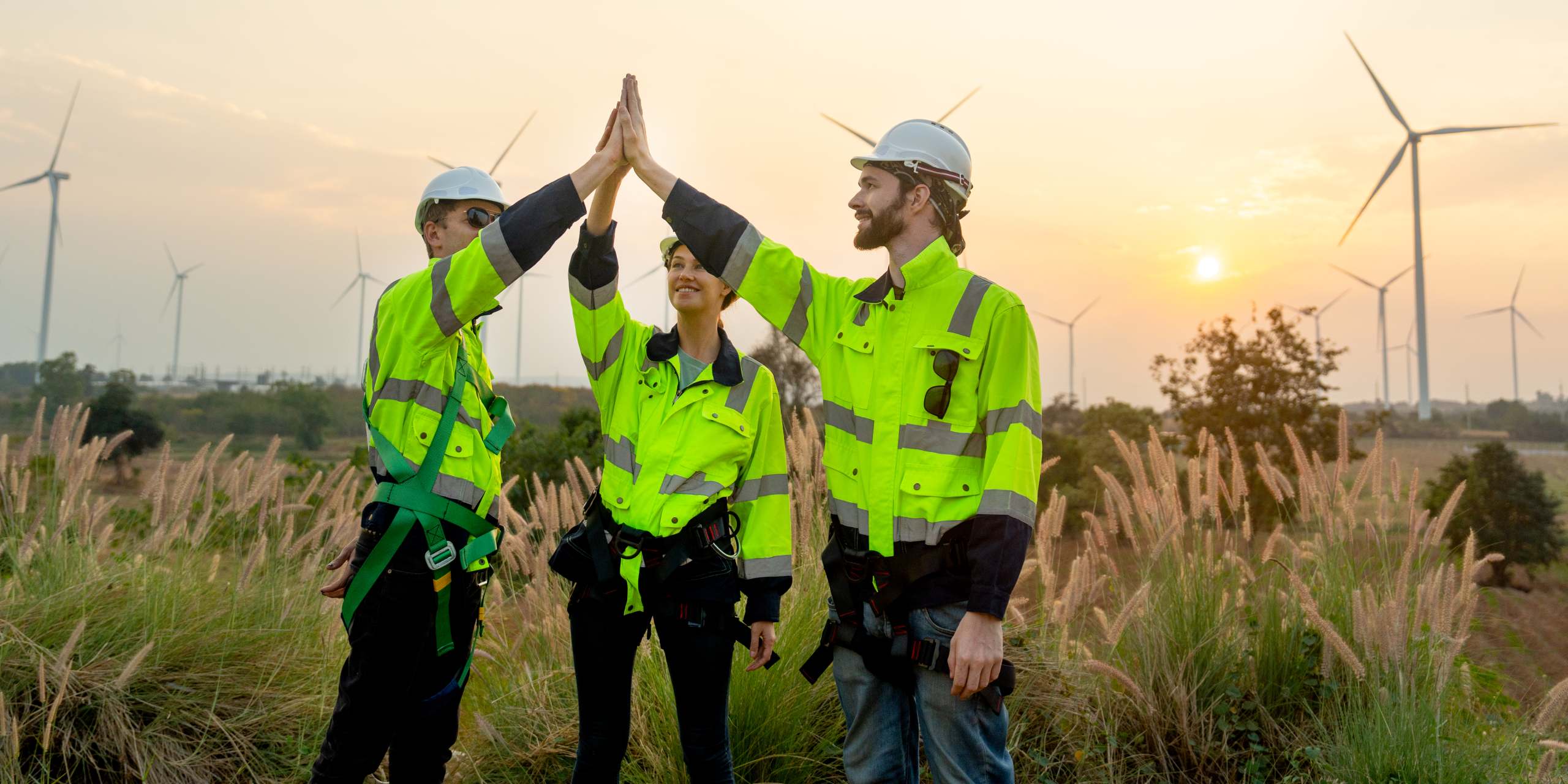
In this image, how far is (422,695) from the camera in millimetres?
3828

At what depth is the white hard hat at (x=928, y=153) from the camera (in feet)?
11.0

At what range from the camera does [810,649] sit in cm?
525

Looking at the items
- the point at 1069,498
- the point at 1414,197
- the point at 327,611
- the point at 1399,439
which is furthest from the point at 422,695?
the point at 1399,439

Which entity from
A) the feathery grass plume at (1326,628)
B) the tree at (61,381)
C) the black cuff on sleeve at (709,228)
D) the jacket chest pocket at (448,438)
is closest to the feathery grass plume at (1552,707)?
the feathery grass plume at (1326,628)

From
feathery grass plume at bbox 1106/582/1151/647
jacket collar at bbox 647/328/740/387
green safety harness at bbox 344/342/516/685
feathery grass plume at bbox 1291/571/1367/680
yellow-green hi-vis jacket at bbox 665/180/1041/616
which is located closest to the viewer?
Answer: yellow-green hi-vis jacket at bbox 665/180/1041/616

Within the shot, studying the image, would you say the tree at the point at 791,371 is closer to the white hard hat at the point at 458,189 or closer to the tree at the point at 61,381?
the white hard hat at the point at 458,189

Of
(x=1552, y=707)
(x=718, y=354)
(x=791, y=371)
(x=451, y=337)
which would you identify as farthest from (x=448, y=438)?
(x=791, y=371)

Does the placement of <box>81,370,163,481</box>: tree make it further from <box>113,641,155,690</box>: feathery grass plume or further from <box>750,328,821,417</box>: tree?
<box>113,641,155,690</box>: feathery grass plume

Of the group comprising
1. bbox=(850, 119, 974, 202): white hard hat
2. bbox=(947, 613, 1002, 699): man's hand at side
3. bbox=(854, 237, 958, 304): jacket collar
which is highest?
bbox=(850, 119, 974, 202): white hard hat

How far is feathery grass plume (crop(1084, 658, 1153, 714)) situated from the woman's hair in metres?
2.33

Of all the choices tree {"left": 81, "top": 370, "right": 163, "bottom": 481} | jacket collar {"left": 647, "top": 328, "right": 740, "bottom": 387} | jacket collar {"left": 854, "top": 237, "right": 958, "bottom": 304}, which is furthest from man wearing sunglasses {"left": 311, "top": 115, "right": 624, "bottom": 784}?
tree {"left": 81, "top": 370, "right": 163, "bottom": 481}

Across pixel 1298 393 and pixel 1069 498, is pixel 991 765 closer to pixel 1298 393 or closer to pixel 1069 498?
pixel 1069 498

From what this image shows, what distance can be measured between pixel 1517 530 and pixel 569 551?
71.6 feet

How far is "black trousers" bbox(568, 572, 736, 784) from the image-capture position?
12.2 feet
